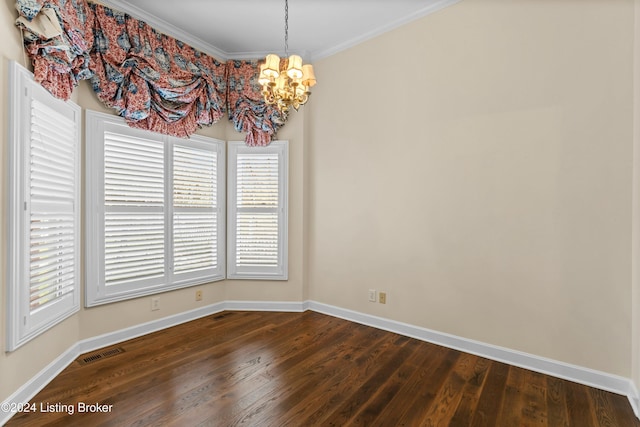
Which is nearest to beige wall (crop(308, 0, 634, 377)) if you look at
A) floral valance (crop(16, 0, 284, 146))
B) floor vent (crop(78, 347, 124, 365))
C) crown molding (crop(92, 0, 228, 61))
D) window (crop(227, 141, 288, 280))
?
→ window (crop(227, 141, 288, 280))

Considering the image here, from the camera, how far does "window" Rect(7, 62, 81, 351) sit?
2014mm

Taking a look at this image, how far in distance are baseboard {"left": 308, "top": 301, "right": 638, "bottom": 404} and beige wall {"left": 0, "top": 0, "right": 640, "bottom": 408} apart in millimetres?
69

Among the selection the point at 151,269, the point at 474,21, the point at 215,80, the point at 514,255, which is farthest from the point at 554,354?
the point at 215,80

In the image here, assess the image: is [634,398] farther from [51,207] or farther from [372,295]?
[51,207]

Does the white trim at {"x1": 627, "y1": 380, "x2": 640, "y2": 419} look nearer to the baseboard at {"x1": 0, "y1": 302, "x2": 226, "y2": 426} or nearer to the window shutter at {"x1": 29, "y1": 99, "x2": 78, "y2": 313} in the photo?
the baseboard at {"x1": 0, "y1": 302, "x2": 226, "y2": 426}

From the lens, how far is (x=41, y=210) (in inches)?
88.7

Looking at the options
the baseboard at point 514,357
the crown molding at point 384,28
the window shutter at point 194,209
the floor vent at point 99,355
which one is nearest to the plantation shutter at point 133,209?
the window shutter at point 194,209

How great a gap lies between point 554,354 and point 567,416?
1.93ft

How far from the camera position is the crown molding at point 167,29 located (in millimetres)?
2975

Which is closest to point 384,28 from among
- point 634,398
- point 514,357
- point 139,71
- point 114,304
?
point 139,71

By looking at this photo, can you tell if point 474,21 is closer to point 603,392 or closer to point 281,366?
point 603,392

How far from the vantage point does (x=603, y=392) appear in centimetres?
223

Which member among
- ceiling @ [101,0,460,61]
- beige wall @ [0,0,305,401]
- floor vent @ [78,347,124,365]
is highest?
ceiling @ [101,0,460,61]

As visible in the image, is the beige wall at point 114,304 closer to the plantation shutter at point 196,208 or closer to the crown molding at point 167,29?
the plantation shutter at point 196,208
